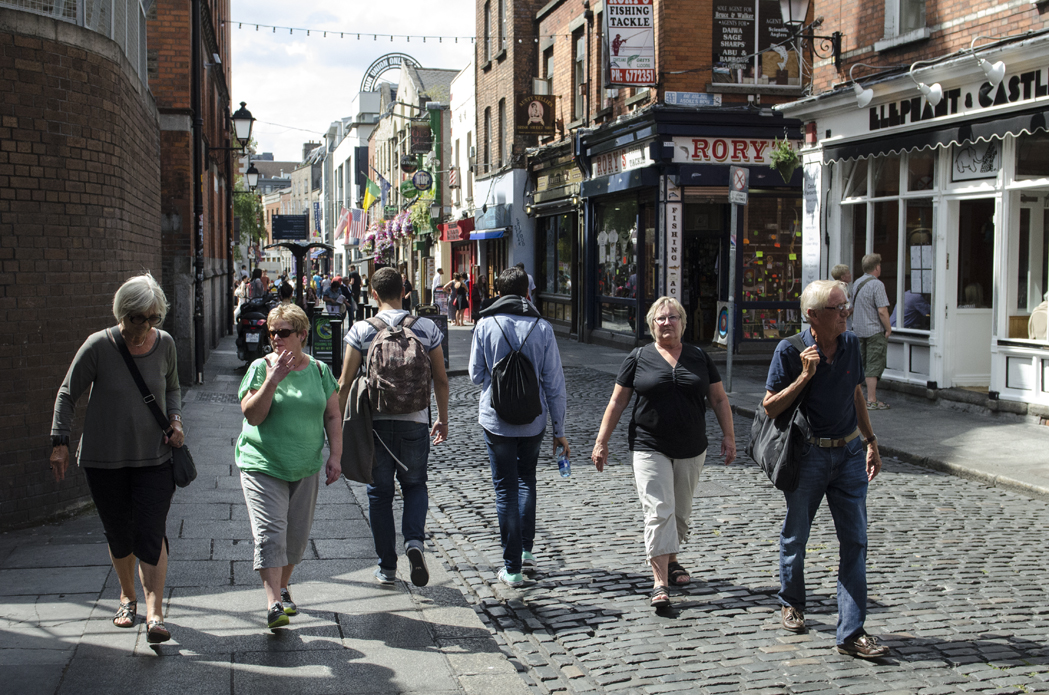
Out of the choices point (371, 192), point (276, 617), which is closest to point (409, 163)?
point (371, 192)

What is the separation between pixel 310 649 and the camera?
4.63m

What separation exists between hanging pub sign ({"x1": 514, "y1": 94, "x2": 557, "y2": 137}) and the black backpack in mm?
19750

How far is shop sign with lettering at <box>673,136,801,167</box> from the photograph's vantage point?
1936 cm

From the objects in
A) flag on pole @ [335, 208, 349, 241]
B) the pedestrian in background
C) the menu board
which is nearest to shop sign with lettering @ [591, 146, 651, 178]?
the menu board

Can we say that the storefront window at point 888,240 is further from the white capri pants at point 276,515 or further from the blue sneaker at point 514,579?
the white capri pants at point 276,515

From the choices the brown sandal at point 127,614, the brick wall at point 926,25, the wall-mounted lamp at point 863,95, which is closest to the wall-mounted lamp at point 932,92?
the brick wall at point 926,25

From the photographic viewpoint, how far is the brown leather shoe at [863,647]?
176 inches

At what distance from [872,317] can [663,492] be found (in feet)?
24.3

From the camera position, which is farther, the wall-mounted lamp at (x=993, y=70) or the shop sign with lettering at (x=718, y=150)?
the shop sign with lettering at (x=718, y=150)

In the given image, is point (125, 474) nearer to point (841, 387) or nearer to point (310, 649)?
point (310, 649)

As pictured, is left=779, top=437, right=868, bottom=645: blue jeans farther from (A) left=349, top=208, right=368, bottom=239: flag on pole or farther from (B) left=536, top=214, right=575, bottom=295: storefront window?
(A) left=349, top=208, right=368, bottom=239: flag on pole

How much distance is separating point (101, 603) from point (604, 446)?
9.05ft

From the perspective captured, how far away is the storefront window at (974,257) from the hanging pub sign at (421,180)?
27.8 m

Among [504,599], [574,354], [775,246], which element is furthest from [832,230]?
[504,599]
